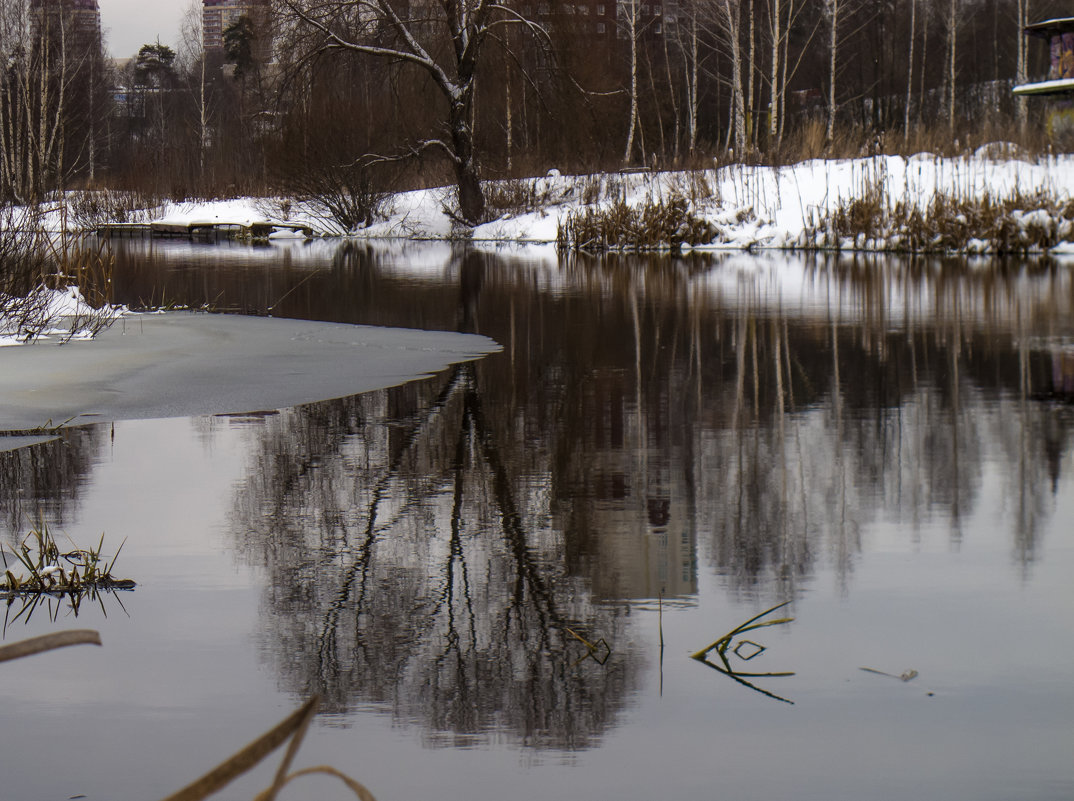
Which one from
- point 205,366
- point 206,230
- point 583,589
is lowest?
point 583,589

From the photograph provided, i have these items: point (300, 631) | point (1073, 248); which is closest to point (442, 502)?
point (300, 631)

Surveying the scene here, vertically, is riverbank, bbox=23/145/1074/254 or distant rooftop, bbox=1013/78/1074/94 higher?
distant rooftop, bbox=1013/78/1074/94

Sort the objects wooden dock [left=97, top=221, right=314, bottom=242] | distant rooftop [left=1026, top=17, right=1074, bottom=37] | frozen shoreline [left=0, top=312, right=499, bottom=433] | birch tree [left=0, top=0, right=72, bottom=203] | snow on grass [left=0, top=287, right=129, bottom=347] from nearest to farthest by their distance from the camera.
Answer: frozen shoreline [left=0, top=312, right=499, bottom=433], snow on grass [left=0, top=287, right=129, bottom=347], distant rooftop [left=1026, top=17, right=1074, bottom=37], wooden dock [left=97, top=221, right=314, bottom=242], birch tree [left=0, top=0, right=72, bottom=203]

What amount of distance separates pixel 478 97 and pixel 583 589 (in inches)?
1371

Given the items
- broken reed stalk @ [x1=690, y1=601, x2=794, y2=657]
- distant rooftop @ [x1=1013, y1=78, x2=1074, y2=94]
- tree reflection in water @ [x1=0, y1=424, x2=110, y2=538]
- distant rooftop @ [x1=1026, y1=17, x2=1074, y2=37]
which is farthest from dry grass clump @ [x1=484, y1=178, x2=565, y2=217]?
broken reed stalk @ [x1=690, y1=601, x2=794, y2=657]

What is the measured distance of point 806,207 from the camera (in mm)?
24422

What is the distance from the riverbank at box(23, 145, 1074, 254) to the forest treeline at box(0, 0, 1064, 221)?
56 cm

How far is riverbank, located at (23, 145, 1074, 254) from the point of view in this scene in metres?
21.3

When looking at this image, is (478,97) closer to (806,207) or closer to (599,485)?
(806,207)

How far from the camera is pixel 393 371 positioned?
996 centimetres

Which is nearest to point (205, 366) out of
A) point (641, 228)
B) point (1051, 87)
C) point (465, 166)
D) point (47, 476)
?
point (47, 476)

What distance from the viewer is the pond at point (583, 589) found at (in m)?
3.12

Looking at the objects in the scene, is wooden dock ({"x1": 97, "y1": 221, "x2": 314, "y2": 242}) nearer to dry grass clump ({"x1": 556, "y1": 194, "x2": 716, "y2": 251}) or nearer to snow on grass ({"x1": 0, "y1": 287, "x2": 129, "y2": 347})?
dry grass clump ({"x1": 556, "y1": 194, "x2": 716, "y2": 251})

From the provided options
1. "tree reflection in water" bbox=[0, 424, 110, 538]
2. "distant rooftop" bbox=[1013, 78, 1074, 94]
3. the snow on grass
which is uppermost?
"distant rooftop" bbox=[1013, 78, 1074, 94]
